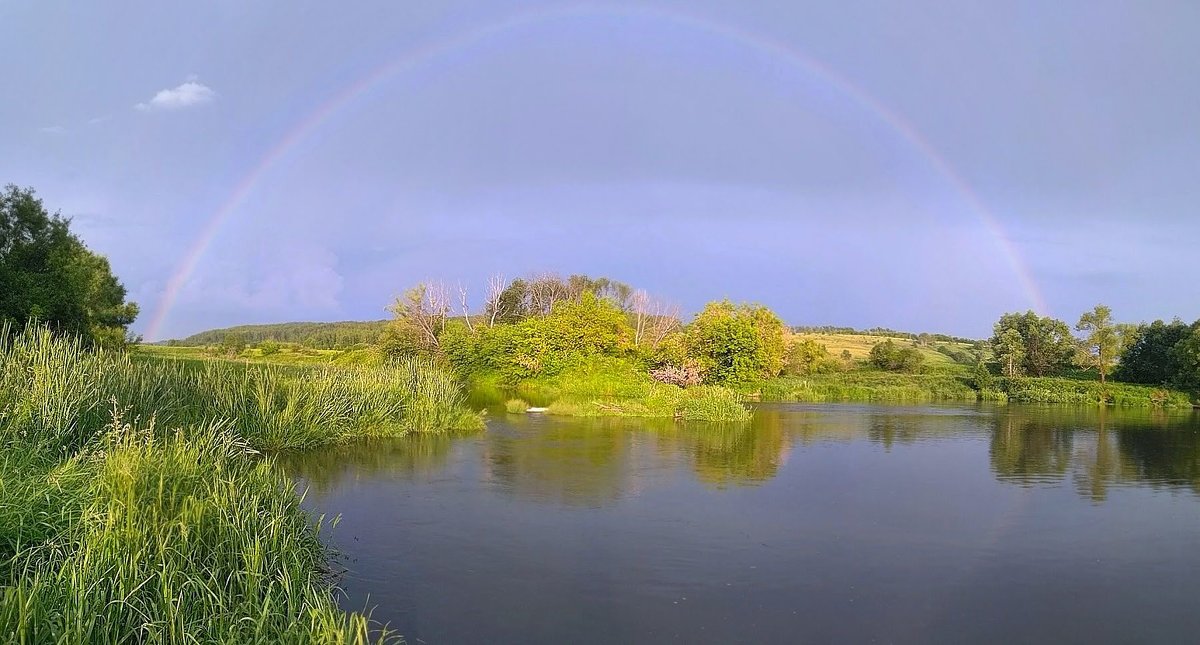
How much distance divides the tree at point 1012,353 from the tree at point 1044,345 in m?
0.22

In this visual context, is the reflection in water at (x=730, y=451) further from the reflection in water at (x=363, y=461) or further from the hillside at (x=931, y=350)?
the hillside at (x=931, y=350)

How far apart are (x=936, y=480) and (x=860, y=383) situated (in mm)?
31398

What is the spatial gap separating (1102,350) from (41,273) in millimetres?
54954

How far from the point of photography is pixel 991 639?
23.6ft

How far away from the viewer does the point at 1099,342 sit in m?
46.2

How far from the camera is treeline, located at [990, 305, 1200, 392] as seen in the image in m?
41.7

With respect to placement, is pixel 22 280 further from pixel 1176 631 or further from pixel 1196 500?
pixel 1196 500

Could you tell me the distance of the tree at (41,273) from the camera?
23.4m

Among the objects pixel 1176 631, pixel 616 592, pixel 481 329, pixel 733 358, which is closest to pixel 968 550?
pixel 1176 631

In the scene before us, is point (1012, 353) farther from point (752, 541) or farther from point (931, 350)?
point (752, 541)

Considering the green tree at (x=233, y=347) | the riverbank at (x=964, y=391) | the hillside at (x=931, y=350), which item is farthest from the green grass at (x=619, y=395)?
the green tree at (x=233, y=347)

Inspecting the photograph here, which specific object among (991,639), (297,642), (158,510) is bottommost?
(991,639)

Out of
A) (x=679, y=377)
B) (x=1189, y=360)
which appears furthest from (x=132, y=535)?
(x=1189, y=360)

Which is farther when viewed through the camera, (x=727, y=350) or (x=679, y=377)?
(x=727, y=350)
